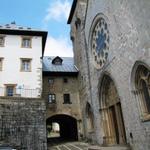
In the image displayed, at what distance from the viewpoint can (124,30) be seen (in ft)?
37.8

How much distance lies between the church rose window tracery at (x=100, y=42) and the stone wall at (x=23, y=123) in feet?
19.0

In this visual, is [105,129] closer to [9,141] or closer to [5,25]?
[9,141]

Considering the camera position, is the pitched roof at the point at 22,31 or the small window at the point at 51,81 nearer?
the pitched roof at the point at 22,31

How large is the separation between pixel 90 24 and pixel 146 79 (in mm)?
9013

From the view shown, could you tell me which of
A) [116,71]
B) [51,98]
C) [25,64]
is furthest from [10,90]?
[116,71]

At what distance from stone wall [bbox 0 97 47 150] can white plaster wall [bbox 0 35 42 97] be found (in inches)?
111

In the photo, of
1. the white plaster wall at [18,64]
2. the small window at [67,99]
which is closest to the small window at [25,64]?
the white plaster wall at [18,64]

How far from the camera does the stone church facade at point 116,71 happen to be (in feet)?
33.1

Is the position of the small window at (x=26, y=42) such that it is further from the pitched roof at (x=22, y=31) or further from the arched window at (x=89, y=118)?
the arched window at (x=89, y=118)

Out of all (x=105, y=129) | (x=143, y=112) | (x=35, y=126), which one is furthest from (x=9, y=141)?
(x=143, y=112)

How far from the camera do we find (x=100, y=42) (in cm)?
1593

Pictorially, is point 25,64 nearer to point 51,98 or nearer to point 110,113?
point 51,98

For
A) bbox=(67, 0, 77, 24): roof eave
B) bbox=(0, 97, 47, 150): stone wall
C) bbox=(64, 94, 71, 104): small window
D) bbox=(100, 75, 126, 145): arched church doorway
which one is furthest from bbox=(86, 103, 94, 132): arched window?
bbox=(67, 0, 77, 24): roof eave

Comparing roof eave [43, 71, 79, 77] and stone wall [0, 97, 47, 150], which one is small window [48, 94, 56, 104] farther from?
stone wall [0, 97, 47, 150]
